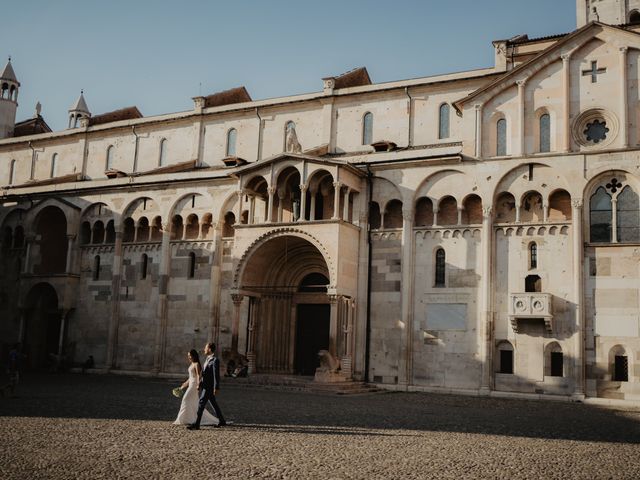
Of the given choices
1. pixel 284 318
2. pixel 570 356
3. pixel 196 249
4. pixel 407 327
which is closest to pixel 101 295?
pixel 196 249

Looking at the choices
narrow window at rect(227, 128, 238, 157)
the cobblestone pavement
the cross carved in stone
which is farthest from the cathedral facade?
the cobblestone pavement

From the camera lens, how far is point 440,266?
29234 mm

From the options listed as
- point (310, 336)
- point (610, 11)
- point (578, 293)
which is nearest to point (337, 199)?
point (310, 336)

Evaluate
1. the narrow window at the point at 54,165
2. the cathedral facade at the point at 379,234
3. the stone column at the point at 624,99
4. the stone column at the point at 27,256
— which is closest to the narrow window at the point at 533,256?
the cathedral facade at the point at 379,234

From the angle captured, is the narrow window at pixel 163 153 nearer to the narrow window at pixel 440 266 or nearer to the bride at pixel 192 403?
the narrow window at pixel 440 266

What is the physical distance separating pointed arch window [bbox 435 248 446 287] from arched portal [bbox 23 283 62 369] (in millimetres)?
21737

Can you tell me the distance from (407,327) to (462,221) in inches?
196

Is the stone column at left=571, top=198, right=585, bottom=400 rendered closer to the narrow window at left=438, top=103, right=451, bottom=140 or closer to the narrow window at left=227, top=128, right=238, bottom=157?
the narrow window at left=438, top=103, right=451, bottom=140

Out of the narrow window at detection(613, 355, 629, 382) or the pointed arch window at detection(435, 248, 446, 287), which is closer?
the narrow window at detection(613, 355, 629, 382)

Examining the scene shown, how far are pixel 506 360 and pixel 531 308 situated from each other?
2507mm

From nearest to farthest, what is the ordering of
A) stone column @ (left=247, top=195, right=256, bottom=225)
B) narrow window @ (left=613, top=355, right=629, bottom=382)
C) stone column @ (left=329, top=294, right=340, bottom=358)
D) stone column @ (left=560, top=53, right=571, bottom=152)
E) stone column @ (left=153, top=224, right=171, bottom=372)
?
narrow window @ (left=613, top=355, right=629, bottom=382) < stone column @ (left=560, top=53, right=571, bottom=152) < stone column @ (left=329, top=294, right=340, bottom=358) < stone column @ (left=247, top=195, right=256, bottom=225) < stone column @ (left=153, top=224, right=171, bottom=372)

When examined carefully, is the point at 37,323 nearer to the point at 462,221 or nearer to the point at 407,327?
the point at 407,327

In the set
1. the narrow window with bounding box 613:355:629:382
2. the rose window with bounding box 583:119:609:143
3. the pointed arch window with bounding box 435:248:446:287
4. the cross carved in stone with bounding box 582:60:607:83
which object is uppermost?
the cross carved in stone with bounding box 582:60:607:83

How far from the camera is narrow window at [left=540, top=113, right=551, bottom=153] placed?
27.9m
